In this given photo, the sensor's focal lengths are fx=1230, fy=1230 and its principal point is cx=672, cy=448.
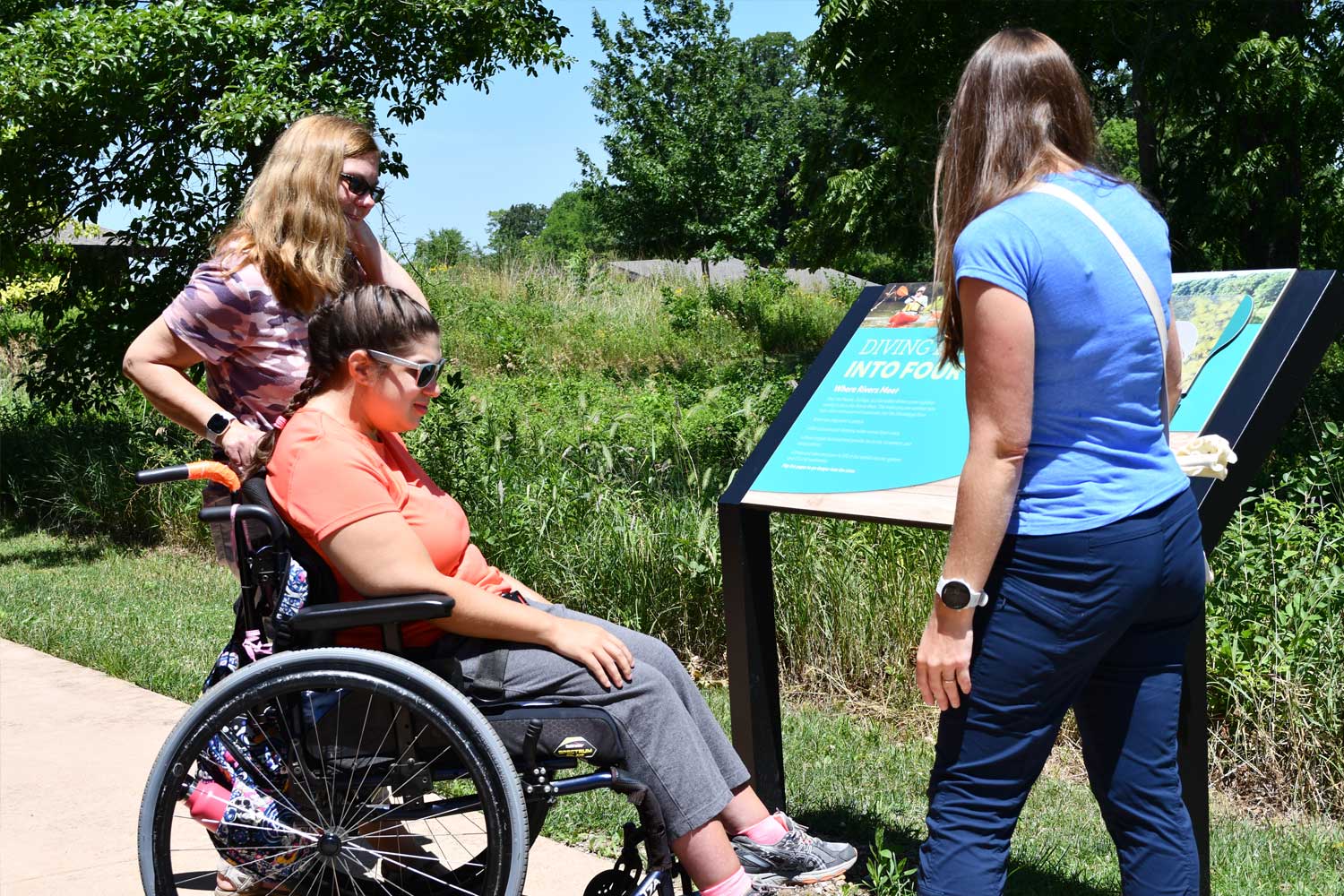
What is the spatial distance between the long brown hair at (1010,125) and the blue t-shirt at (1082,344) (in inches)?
2.6

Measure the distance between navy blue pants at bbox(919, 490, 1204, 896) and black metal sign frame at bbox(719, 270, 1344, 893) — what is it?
0.77ft

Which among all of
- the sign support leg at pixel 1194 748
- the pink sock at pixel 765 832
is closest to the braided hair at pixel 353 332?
the pink sock at pixel 765 832

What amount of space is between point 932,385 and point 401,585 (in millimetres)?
1426

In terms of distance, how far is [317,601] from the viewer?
2521 mm

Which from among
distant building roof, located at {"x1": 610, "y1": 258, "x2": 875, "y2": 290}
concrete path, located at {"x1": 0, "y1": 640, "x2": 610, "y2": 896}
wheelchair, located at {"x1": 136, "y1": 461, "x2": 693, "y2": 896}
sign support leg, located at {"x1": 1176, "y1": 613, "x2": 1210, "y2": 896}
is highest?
wheelchair, located at {"x1": 136, "y1": 461, "x2": 693, "y2": 896}

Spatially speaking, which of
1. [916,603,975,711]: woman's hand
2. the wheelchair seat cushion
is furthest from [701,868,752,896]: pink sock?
[916,603,975,711]: woman's hand

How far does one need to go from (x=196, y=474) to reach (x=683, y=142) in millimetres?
23531

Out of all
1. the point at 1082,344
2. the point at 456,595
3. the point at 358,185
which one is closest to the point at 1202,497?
the point at 1082,344

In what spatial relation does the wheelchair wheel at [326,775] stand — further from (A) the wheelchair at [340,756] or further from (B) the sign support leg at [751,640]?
(B) the sign support leg at [751,640]

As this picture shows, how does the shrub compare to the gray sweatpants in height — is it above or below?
below

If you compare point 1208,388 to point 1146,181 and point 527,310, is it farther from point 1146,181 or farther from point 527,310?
point 527,310

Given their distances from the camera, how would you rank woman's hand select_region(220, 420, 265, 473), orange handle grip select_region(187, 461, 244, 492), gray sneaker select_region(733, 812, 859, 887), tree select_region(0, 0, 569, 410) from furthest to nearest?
tree select_region(0, 0, 569, 410)
woman's hand select_region(220, 420, 265, 473)
orange handle grip select_region(187, 461, 244, 492)
gray sneaker select_region(733, 812, 859, 887)

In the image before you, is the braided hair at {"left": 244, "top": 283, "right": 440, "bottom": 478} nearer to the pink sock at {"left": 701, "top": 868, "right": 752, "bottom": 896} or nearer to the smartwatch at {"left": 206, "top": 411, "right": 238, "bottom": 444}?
the smartwatch at {"left": 206, "top": 411, "right": 238, "bottom": 444}

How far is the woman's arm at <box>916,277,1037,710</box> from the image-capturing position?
1.98m
